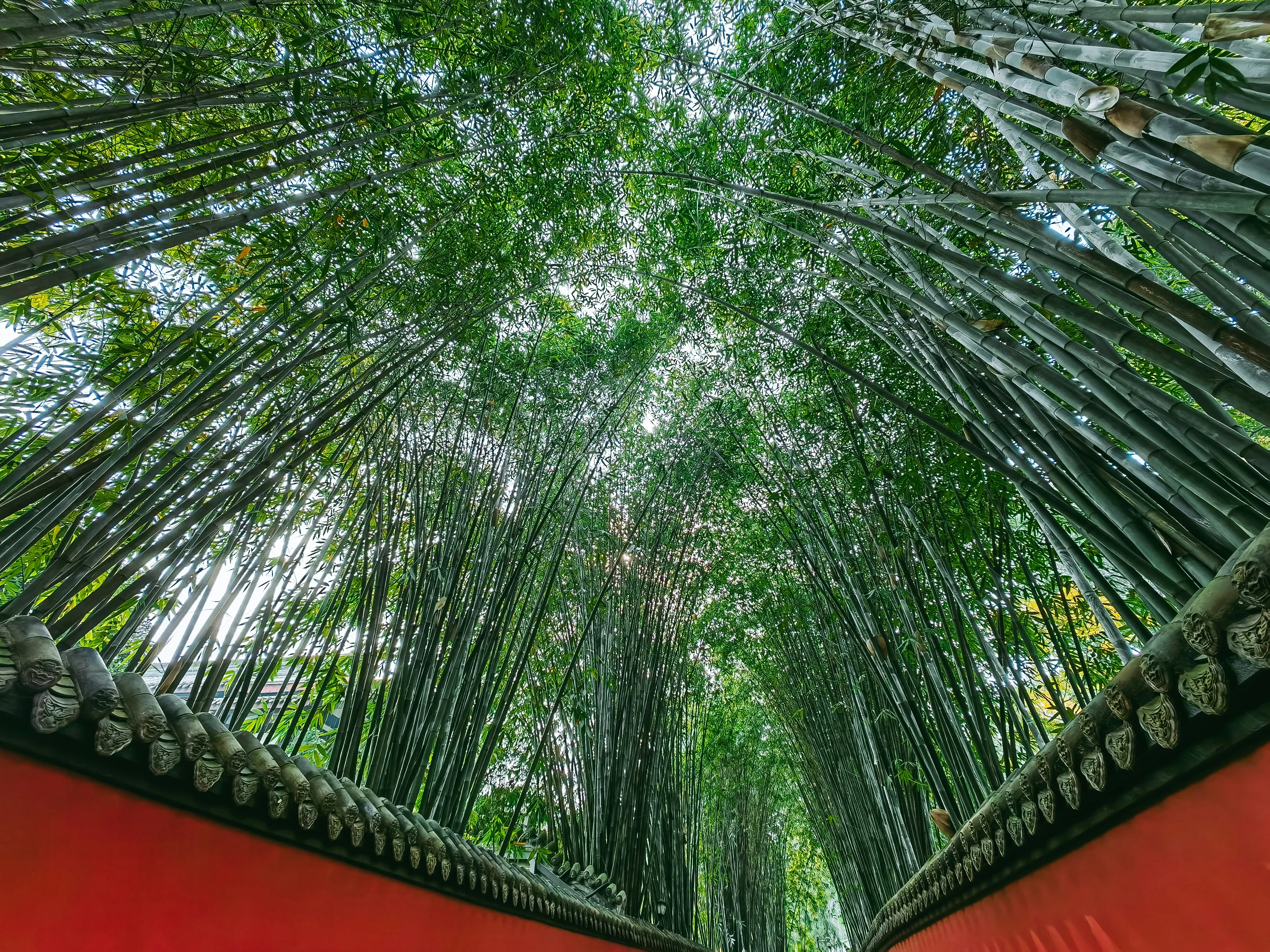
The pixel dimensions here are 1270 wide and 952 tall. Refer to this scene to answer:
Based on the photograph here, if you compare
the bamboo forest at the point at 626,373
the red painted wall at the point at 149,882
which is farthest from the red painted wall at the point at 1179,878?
the red painted wall at the point at 149,882

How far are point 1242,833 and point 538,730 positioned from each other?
3218 millimetres

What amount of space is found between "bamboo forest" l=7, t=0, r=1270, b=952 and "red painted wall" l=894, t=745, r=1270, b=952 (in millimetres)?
254

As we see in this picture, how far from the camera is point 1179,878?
0.96 metres

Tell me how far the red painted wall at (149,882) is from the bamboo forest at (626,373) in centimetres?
29

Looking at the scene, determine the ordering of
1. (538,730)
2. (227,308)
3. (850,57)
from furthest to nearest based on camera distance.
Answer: (538,730), (850,57), (227,308)

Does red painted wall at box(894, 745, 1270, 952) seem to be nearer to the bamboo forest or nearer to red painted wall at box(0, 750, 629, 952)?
the bamboo forest

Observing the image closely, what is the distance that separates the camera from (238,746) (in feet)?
3.79

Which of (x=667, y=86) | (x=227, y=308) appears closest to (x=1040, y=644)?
(x=667, y=86)

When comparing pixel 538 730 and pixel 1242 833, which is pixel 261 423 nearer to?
pixel 538 730

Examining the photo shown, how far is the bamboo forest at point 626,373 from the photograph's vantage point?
113 cm

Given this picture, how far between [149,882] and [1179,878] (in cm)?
167

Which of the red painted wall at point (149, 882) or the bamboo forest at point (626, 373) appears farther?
the bamboo forest at point (626, 373)

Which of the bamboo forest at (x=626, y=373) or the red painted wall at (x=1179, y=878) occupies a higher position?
the bamboo forest at (x=626, y=373)

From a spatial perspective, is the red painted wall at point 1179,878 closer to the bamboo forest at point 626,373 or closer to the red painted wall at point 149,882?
the bamboo forest at point 626,373
